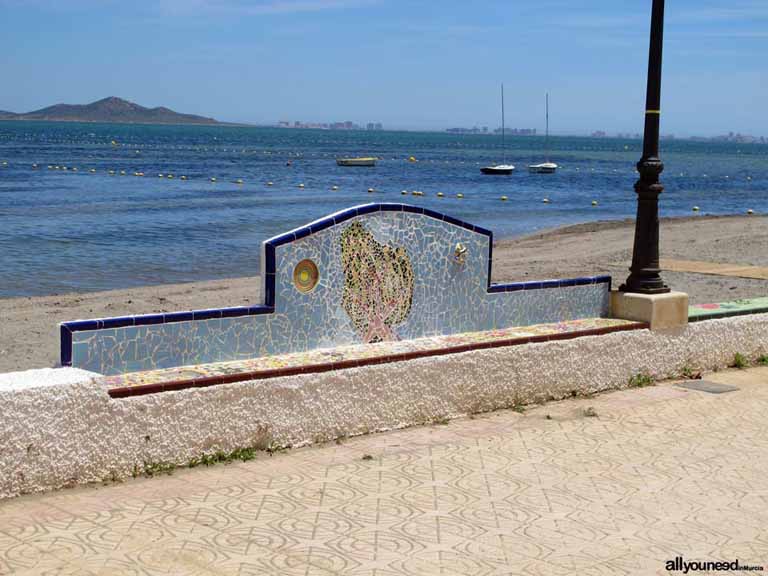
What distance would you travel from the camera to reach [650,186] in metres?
→ 10.0

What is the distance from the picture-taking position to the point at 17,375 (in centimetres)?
643

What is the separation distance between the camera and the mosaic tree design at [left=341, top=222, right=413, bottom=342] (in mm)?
8195

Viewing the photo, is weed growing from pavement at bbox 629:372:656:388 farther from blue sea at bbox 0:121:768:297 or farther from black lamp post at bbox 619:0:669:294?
blue sea at bbox 0:121:768:297

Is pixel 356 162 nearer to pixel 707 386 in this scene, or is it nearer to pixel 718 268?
pixel 718 268

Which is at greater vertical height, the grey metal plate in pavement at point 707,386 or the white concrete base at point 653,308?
the white concrete base at point 653,308

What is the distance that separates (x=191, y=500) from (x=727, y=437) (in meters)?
4.40

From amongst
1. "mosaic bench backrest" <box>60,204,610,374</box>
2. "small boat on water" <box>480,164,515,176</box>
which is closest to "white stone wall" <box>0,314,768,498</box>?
"mosaic bench backrest" <box>60,204,610,374</box>

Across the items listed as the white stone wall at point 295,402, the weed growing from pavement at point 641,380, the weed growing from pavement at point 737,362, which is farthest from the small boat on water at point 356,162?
the weed growing from pavement at point 641,380

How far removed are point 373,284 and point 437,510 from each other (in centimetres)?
237

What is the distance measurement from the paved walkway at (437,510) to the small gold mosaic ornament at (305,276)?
1.23 m

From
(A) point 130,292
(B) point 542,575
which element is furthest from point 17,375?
(A) point 130,292

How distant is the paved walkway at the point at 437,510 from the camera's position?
18.4 feet

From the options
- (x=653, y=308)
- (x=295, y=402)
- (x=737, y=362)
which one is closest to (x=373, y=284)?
(x=295, y=402)

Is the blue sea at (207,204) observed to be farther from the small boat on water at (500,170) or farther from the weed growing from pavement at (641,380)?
the weed growing from pavement at (641,380)
